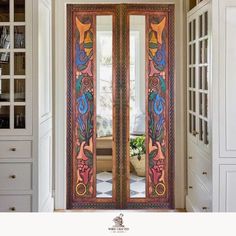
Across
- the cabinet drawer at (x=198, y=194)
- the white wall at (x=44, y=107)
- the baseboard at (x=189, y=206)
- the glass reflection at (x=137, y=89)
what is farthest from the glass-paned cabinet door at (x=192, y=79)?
the white wall at (x=44, y=107)

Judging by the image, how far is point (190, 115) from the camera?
4.12 metres

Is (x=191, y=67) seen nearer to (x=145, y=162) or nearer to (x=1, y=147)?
(x=145, y=162)

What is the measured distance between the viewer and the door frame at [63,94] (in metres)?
4.31

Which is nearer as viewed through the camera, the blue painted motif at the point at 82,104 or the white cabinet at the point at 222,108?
the white cabinet at the point at 222,108

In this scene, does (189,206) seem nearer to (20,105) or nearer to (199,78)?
(199,78)

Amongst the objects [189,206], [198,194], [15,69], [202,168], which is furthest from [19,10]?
[189,206]

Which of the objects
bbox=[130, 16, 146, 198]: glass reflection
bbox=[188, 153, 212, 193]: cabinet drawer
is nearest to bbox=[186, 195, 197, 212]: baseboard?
bbox=[188, 153, 212, 193]: cabinet drawer

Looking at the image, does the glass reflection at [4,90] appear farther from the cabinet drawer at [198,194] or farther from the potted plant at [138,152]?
the cabinet drawer at [198,194]

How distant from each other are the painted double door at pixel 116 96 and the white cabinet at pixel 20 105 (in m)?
0.97

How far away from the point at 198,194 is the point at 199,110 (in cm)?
73

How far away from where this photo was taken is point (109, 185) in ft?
14.6

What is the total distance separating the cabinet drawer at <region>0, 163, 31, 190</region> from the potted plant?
1.33 meters

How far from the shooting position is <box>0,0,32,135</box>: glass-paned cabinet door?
342 centimetres
